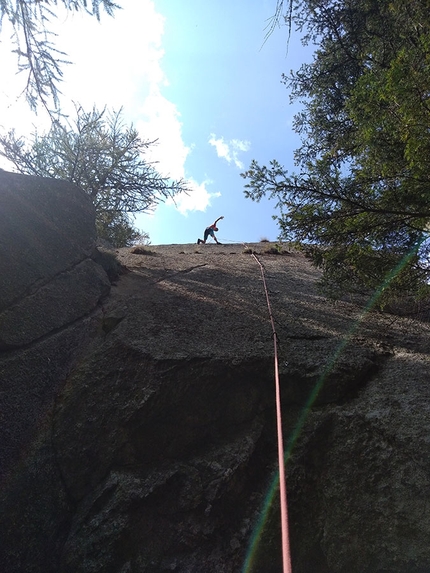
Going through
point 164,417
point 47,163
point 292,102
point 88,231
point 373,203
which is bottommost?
point 164,417

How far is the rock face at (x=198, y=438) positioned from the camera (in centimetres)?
334

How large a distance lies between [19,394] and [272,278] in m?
6.42

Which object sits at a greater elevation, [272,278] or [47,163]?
[47,163]

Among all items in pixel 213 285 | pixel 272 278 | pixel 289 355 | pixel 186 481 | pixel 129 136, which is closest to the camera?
pixel 186 481

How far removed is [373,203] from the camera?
16.6ft

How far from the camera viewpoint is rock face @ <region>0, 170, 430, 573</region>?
10.9 feet

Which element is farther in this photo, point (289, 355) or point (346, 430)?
point (289, 355)

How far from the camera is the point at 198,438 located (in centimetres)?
418

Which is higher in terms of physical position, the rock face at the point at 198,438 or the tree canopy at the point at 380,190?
the tree canopy at the point at 380,190

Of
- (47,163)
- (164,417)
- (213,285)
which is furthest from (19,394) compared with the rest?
(47,163)

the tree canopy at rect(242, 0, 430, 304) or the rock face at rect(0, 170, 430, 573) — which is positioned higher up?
the tree canopy at rect(242, 0, 430, 304)

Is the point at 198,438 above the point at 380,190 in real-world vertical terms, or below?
below

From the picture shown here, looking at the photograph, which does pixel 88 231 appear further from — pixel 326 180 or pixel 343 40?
pixel 343 40

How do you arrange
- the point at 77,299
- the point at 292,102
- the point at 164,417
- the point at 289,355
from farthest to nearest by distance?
the point at 292,102 < the point at 77,299 < the point at 289,355 < the point at 164,417
